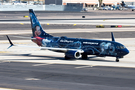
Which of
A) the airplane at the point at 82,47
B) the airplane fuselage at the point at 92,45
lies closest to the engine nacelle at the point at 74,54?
the airplane at the point at 82,47

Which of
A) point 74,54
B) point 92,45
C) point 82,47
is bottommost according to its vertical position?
point 74,54

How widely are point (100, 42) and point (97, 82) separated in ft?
44.5

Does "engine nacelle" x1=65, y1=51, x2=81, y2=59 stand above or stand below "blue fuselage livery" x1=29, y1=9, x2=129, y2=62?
below

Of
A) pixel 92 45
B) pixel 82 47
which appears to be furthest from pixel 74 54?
pixel 92 45

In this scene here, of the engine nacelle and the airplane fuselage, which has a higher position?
the airplane fuselage

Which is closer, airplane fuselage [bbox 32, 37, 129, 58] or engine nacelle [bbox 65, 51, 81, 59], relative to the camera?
airplane fuselage [bbox 32, 37, 129, 58]

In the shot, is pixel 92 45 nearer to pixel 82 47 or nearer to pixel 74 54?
pixel 82 47

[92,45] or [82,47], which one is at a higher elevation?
[92,45]

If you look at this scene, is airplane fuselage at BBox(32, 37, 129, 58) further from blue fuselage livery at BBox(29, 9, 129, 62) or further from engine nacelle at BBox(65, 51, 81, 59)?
engine nacelle at BBox(65, 51, 81, 59)

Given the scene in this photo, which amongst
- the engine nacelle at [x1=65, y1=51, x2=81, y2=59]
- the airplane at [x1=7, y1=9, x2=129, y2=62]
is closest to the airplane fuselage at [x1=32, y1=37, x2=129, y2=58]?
the airplane at [x1=7, y1=9, x2=129, y2=62]

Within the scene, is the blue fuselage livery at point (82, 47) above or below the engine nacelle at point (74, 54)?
above

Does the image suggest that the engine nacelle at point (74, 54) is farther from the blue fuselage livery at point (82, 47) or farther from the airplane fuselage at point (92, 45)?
the airplane fuselage at point (92, 45)

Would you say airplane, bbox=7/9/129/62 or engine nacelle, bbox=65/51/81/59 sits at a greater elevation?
airplane, bbox=7/9/129/62

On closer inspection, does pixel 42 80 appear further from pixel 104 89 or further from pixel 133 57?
pixel 133 57
